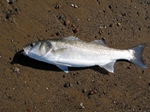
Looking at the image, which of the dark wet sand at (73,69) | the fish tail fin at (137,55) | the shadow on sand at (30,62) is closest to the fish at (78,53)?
the fish tail fin at (137,55)

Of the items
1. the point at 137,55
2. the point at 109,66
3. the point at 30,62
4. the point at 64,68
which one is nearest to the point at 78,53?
the point at 64,68

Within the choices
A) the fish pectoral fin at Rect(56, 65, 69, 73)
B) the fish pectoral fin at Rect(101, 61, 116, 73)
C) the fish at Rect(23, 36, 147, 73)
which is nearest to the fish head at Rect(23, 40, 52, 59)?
the fish at Rect(23, 36, 147, 73)

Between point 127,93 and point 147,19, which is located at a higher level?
point 147,19

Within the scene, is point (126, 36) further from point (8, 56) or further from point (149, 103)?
point (8, 56)

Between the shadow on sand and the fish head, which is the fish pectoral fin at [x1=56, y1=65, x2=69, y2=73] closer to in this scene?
the shadow on sand

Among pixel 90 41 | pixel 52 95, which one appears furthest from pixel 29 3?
pixel 52 95
